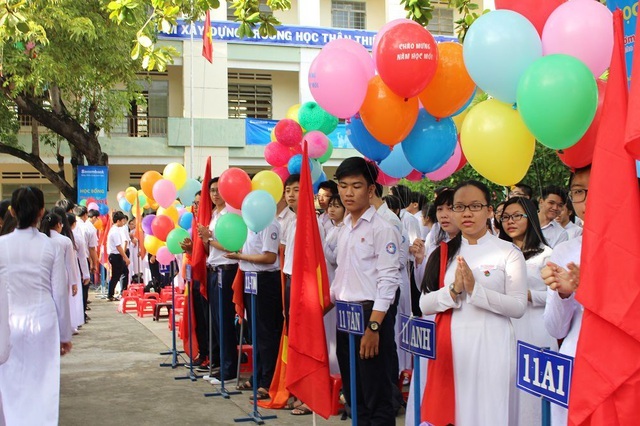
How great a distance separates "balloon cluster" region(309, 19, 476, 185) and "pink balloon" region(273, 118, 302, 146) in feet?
4.71

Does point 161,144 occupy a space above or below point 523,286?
above

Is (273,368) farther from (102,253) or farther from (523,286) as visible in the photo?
(102,253)

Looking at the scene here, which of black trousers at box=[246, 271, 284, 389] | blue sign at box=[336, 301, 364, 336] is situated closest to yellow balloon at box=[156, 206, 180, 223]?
black trousers at box=[246, 271, 284, 389]

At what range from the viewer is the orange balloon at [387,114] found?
5129 millimetres

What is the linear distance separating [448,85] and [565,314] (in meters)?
2.08

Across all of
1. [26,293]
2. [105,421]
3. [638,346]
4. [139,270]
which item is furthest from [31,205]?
[139,270]

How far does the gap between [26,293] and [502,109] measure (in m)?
3.30

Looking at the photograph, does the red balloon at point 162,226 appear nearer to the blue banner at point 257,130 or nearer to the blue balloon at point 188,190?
the blue balloon at point 188,190

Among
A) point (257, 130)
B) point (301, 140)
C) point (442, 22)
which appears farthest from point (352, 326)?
point (442, 22)

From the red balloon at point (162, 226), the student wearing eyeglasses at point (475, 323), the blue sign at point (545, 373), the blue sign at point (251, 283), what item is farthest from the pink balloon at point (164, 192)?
the blue sign at point (545, 373)

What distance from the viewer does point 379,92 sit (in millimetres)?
5219

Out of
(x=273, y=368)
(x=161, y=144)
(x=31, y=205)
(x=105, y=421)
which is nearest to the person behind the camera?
(x=31, y=205)

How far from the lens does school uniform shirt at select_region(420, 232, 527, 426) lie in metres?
3.72

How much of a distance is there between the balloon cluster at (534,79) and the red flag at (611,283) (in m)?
0.89
